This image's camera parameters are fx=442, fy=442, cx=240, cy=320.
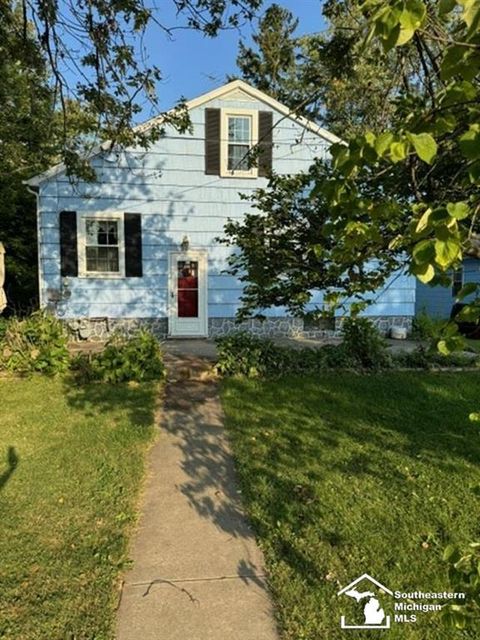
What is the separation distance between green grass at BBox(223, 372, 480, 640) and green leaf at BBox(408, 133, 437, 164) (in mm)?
826

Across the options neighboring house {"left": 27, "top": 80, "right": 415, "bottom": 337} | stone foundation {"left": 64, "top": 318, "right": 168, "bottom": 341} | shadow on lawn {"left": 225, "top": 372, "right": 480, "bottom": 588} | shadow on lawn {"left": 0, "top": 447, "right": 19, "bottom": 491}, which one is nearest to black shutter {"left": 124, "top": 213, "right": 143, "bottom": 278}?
neighboring house {"left": 27, "top": 80, "right": 415, "bottom": 337}

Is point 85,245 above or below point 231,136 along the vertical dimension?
below

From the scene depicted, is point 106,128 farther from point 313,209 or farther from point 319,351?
point 319,351

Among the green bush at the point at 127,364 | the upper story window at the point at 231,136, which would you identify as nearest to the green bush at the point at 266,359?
the green bush at the point at 127,364

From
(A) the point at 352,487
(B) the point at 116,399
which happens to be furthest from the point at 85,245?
(A) the point at 352,487

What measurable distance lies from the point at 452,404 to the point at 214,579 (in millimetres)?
4212

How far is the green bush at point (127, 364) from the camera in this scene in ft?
21.6

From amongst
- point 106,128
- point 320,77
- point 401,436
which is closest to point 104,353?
point 106,128

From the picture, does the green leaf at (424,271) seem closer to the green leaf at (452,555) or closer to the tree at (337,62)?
the green leaf at (452,555)

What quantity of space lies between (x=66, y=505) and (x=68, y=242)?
25.4ft

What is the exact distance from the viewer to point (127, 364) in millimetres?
6582

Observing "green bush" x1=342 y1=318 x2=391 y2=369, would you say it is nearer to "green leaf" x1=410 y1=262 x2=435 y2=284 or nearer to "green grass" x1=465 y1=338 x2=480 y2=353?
"green grass" x1=465 y1=338 x2=480 y2=353

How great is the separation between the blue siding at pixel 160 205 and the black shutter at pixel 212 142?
119mm

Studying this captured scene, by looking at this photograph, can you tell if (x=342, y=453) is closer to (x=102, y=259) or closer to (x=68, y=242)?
(x=102, y=259)
